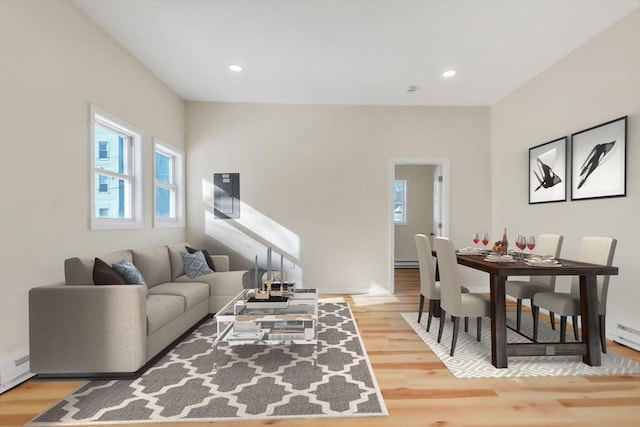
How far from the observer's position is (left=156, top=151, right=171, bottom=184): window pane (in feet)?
15.0

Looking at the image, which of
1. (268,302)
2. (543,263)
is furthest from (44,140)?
(543,263)

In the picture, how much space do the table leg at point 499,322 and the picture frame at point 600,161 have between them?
164cm

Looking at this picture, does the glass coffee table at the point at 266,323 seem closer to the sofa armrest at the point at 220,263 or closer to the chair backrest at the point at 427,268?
the chair backrest at the point at 427,268

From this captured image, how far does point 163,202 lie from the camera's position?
4.70 metres

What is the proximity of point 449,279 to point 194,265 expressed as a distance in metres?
2.98

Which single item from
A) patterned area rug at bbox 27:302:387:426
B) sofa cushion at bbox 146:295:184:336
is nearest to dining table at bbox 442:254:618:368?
patterned area rug at bbox 27:302:387:426

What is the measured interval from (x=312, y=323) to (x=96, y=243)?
2.18 m

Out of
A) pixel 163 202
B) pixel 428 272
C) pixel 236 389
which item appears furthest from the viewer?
pixel 163 202

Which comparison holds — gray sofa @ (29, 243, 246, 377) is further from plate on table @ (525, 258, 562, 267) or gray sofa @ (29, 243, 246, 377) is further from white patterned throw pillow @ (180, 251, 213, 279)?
plate on table @ (525, 258, 562, 267)

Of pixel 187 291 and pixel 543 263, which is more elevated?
pixel 543 263

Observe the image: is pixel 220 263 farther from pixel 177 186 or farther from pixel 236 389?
pixel 236 389

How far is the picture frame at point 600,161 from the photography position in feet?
9.91

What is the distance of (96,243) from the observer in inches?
121

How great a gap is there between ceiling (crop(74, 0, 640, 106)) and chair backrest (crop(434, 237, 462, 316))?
2.04 m
